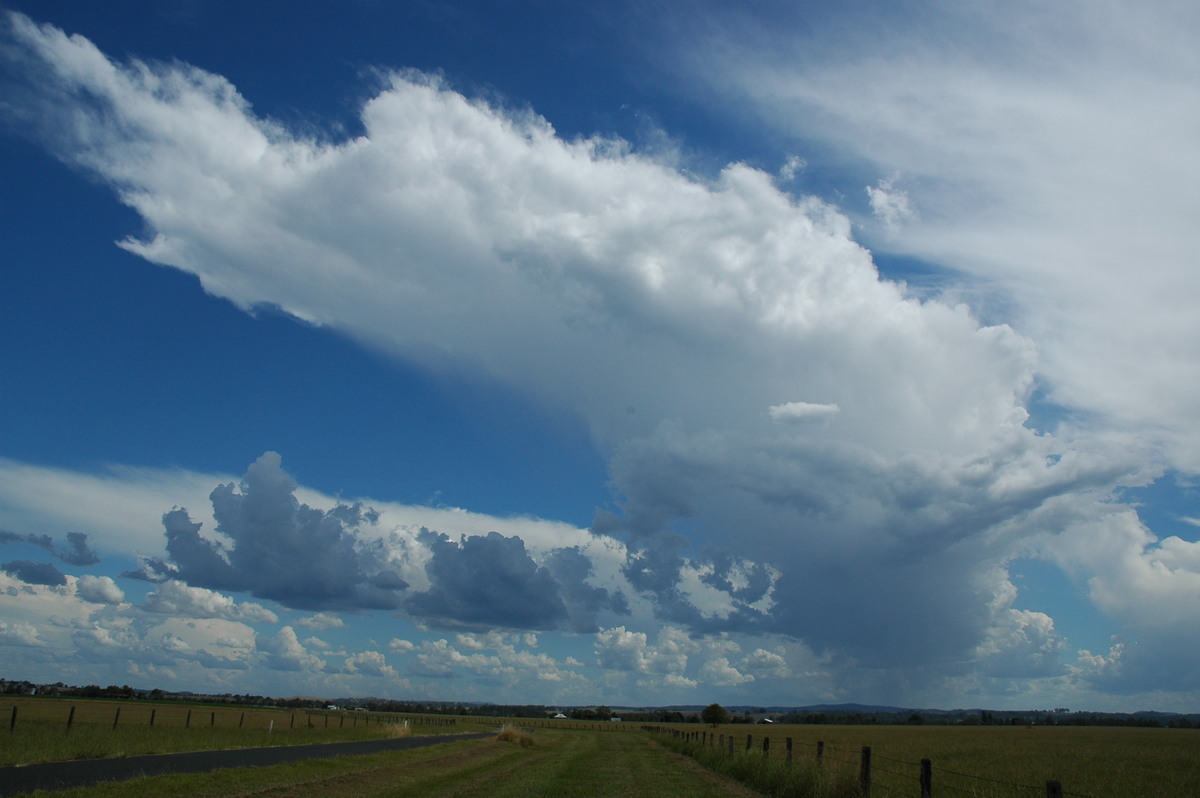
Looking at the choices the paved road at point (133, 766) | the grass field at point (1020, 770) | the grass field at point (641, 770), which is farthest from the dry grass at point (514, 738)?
the paved road at point (133, 766)

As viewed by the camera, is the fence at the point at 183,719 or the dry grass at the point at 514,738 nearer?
the fence at the point at 183,719

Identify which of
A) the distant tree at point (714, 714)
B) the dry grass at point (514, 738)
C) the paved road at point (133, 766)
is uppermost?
the paved road at point (133, 766)

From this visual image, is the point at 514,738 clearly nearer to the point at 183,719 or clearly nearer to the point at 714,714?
the point at 183,719

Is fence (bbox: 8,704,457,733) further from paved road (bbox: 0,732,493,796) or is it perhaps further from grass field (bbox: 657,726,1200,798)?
grass field (bbox: 657,726,1200,798)

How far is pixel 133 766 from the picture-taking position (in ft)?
76.4

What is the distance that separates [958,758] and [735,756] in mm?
20156

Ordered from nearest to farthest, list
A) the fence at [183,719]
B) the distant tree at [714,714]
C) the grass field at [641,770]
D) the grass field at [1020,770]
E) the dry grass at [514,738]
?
the grass field at [641,770] → the grass field at [1020,770] → the fence at [183,719] → the dry grass at [514,738] → the distant tree at [714,714]

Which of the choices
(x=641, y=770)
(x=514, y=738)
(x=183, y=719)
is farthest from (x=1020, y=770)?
(x=183, y=719)

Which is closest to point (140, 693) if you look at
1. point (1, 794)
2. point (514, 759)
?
point (514, 759)

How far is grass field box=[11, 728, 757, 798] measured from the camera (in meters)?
18.4

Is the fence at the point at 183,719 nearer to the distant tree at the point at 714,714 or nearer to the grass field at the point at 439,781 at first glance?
the grass field at the point at 439,781

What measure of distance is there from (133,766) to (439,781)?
32.1ft

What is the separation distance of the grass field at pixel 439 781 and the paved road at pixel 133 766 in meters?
Result: 1.41

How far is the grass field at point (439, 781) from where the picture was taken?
60.2 ft
